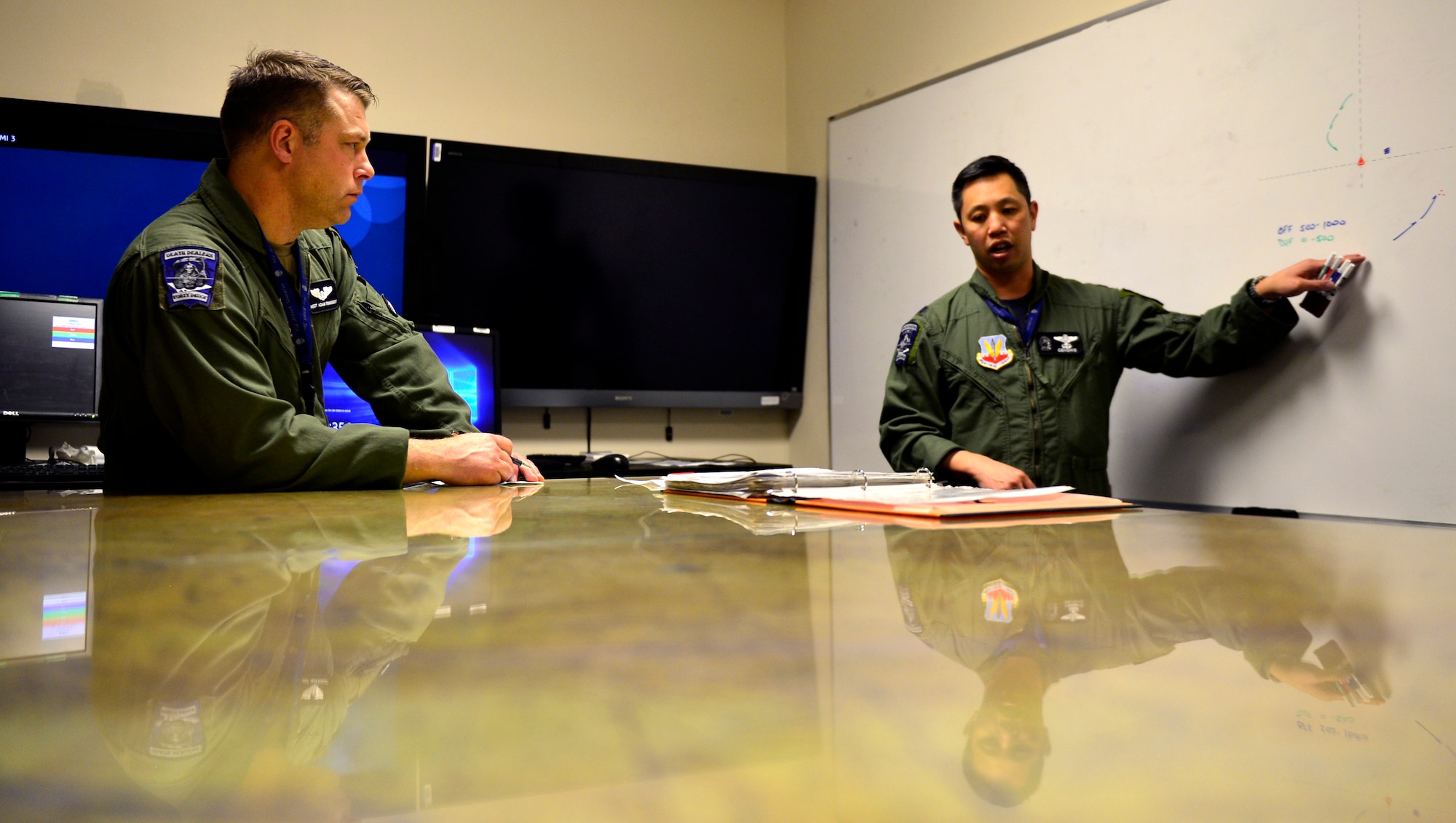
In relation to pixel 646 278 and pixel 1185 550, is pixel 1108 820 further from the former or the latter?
pixel 646 278

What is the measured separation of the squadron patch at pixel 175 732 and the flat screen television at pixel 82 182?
295 cm

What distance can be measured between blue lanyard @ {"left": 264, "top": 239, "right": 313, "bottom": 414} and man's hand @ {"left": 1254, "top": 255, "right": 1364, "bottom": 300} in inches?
72.7

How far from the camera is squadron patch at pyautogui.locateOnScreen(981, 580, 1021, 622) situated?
35 centimetres

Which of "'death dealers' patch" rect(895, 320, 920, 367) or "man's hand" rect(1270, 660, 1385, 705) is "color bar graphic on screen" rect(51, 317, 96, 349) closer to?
"'death dealers' patch" rect(895, 320, 920, 367)

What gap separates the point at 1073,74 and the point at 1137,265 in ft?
1.89

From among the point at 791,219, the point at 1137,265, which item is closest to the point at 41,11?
the point at 791,219

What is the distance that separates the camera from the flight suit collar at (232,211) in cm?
134

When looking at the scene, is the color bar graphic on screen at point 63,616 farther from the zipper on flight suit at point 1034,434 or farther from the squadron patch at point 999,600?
the zipper on flight suit at point 1034,434

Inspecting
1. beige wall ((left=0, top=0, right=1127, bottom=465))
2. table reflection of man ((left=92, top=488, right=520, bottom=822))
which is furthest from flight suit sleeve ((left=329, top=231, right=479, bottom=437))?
beige wall ((left=0, top=0, right=1127, bottom=465))

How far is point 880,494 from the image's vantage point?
963mm

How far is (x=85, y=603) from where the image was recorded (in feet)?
1.20

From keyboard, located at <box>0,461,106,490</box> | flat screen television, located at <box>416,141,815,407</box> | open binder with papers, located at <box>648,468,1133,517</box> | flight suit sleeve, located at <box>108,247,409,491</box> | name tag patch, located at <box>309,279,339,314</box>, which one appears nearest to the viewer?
open binder with papers, located at <box>648,468,1133,517</box>

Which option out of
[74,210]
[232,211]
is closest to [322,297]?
[232,211]

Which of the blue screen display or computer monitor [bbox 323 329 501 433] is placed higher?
the blue screen display
